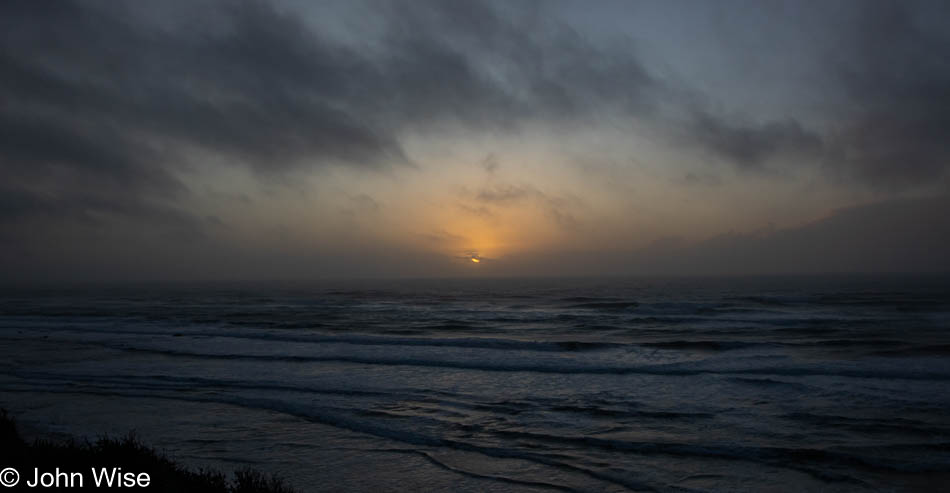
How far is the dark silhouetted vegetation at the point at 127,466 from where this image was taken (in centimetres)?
587

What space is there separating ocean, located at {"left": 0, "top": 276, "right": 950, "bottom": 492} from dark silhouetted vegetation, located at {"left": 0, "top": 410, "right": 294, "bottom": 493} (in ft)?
5.22

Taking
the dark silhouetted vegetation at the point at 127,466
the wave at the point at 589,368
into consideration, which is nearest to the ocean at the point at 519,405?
the wave at the point at 589,368

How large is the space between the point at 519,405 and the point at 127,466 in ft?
28.8

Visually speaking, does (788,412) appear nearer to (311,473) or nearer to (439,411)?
(439,411)

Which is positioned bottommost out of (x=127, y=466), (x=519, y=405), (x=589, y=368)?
(x=589, y=368)

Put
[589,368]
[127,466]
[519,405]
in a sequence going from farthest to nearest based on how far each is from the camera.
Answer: [589,368], [519,405], [127,466]

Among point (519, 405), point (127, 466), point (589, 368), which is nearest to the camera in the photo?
point (127, 466)

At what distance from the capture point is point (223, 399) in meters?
13.7

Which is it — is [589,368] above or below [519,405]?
below

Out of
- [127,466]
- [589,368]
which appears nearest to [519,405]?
[589,368]

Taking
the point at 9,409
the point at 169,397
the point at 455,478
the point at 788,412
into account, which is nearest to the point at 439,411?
the point at 455,478

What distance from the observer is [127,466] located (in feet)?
21.5

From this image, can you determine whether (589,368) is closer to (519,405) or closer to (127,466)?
(519,405)

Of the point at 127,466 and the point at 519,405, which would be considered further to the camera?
the point at 519,405
